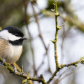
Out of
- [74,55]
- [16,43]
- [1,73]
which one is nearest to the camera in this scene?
[16,43]

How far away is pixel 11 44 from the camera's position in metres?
1.98

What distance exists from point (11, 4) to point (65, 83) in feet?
5.78

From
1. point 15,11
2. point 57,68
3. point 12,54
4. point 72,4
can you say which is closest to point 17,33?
point 12,54

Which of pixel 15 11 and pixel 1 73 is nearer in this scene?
pixel 1 73

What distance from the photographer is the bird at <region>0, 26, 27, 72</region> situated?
6.17 ft

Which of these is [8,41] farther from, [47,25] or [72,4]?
[72,4]

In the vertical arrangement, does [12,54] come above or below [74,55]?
above

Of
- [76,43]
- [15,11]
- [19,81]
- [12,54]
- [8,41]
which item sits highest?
[15,11]

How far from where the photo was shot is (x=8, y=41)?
6.59 ft

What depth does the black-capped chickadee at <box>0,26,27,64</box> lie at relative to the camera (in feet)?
6.17

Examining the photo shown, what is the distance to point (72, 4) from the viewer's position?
297cm

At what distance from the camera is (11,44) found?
1983 mm

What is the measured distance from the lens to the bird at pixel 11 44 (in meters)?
1.88

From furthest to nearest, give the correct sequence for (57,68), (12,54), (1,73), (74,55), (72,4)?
(72,4)
(1,73)
(74,55)
(12,54)
(57,68)
